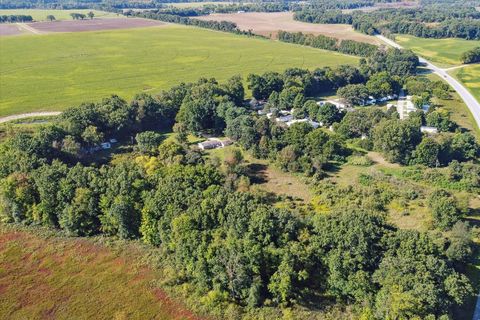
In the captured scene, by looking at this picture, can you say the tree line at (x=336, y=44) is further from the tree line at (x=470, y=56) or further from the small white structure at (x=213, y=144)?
the small white structure at (x=213, y=144)

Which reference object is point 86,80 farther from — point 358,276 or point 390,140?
point 358,276

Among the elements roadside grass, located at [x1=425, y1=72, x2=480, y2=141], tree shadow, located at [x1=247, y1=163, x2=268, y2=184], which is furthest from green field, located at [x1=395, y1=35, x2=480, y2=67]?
tree shadow, located at [x1=247, y1=163, x2=268, y2=184]

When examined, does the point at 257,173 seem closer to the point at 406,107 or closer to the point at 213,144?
the point at 213,144

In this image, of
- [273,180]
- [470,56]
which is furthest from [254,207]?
[470,56]

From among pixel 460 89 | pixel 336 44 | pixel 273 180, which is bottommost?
pixel 273 180

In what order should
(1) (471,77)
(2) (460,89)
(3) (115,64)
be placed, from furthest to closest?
(3) (115,64)
(1) (471,77)
(2) (460,89)

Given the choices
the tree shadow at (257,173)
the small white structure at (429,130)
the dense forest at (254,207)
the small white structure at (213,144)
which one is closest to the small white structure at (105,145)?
the dense forest at (254,207)
